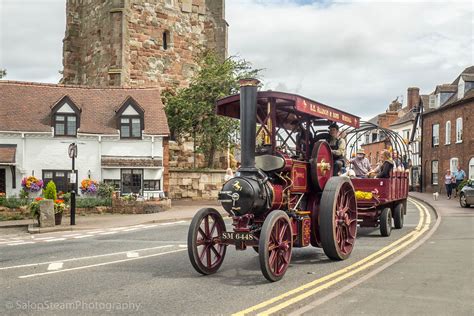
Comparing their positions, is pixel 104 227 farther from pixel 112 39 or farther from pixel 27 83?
pixel 112 39

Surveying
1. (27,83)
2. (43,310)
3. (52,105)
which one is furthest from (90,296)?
(27,83)

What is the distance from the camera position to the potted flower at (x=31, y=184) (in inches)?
925

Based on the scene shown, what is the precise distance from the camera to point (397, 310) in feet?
20.2

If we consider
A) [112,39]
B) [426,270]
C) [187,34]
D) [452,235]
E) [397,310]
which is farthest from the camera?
[187,34]

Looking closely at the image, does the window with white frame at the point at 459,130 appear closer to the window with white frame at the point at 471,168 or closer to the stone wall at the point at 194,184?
the window with white frame at the point at 471,168

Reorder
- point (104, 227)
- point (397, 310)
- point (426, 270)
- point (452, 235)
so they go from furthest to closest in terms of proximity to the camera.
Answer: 1. point (104, 227)
2. point (452, 235)
3. point (426, 270)
4. point (397, 310)

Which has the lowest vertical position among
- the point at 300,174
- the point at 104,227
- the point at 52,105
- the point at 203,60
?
the point at 104,227

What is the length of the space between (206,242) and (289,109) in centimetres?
279

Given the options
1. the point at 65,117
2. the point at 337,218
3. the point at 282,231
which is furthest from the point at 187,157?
the point at 282,231

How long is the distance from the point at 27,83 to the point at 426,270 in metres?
23.9

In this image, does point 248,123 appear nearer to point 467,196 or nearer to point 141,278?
point 141,278

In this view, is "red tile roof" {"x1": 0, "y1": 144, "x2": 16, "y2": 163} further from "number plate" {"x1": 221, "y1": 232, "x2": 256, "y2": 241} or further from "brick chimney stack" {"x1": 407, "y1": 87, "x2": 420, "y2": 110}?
"brick chimney stack" {"x1": 407, "y1": 87, "x2": 420, "y2": 110}

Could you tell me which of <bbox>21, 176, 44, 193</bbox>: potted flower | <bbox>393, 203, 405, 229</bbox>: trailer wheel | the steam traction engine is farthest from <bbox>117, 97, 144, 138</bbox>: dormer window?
the steam traction engine

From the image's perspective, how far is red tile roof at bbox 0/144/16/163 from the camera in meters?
23.6
